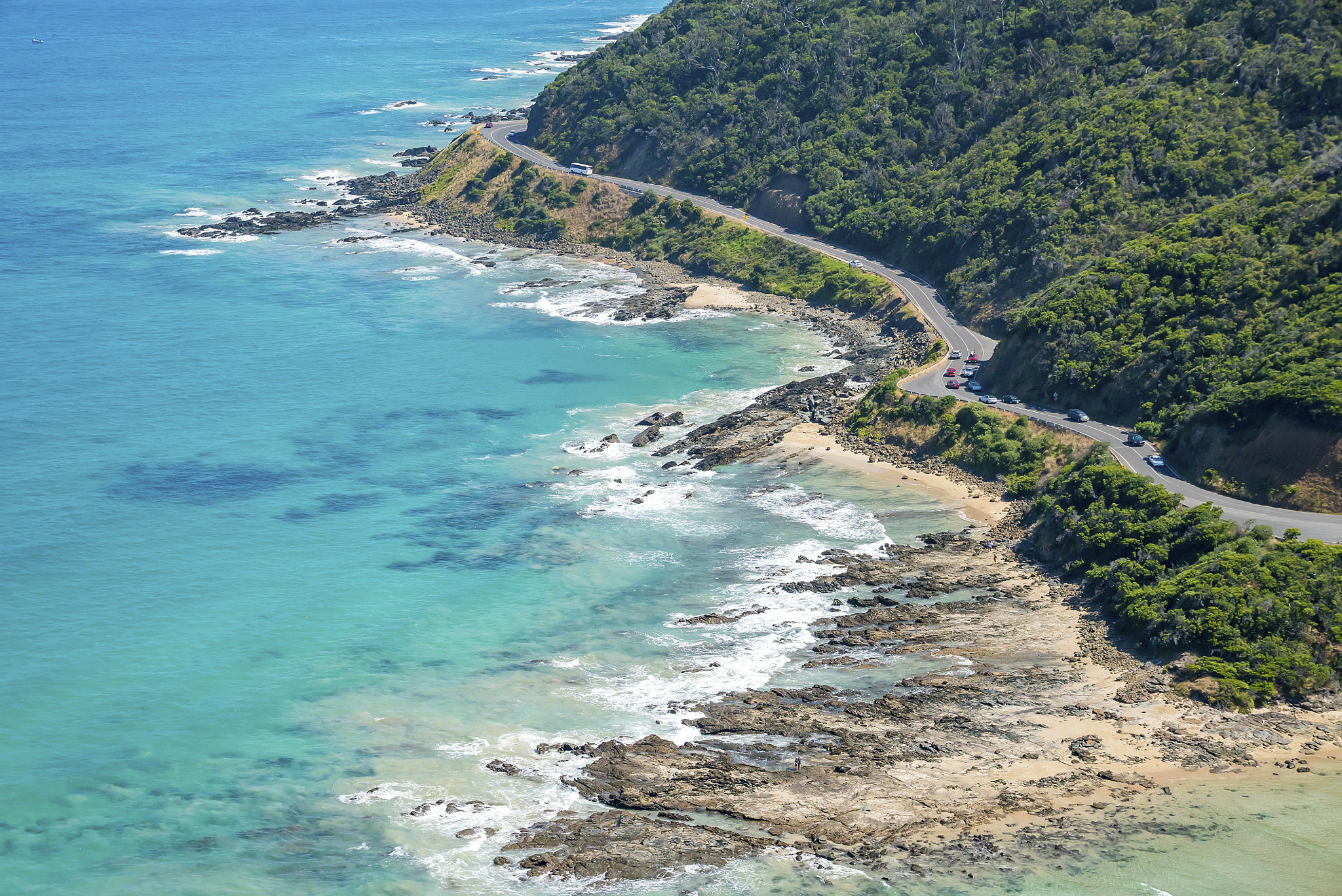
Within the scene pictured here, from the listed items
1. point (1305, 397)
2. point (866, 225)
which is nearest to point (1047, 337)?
point (1305, 397)

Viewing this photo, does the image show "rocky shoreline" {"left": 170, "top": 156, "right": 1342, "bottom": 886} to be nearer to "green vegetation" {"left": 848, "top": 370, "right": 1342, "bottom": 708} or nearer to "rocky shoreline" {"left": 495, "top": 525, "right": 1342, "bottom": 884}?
"rocky shoreline" {"left": 495, "top": 525, "right": 1342, "bottom": 884}

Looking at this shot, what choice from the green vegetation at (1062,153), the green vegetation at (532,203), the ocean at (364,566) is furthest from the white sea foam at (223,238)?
the green vegetation at (1062,153)

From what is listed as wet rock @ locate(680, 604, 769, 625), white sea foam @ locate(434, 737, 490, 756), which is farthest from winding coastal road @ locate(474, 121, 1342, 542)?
white sea foam @ locate(434, 737, 490, 756)

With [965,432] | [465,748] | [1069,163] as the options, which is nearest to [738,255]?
[1069,163]

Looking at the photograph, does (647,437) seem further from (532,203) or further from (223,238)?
(223,238)

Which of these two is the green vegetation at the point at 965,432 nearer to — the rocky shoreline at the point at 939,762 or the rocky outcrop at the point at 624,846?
the rocky shoreline at the point at 939,762

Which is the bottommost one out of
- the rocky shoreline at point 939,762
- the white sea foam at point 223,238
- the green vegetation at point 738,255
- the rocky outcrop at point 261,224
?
the rocky shoreline at point 939,762
